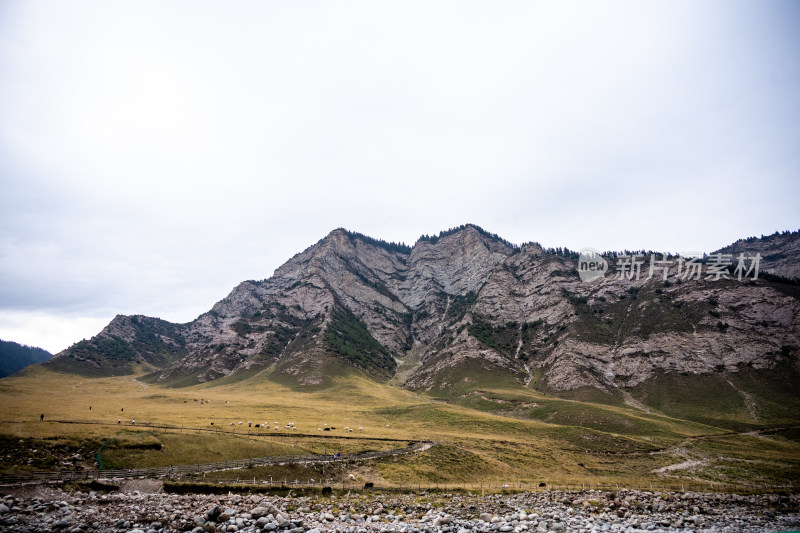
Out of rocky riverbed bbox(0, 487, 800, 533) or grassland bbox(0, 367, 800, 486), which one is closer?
rocky riverbed bbox(0, 487, 800, 533)

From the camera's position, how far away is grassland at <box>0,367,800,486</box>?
4559 centimetres

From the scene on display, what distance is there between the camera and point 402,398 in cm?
15600

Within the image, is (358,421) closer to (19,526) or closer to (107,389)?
(19,526)

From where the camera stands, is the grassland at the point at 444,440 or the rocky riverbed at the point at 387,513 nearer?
the rocky riverbed at the point at 387,513

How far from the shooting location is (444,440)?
232ft

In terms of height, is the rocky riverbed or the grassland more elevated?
the rocky riverbed

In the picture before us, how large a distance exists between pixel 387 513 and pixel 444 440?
45.7 meters

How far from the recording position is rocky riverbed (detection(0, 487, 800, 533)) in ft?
70.8

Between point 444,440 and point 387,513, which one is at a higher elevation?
point 387,513

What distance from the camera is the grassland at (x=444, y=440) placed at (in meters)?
45.6

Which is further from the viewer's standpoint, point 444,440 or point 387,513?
point 444,440

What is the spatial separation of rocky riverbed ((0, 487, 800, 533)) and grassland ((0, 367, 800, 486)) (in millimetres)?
12588

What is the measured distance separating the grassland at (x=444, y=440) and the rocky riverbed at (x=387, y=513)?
41.3 ft

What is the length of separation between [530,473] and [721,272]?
596ft
